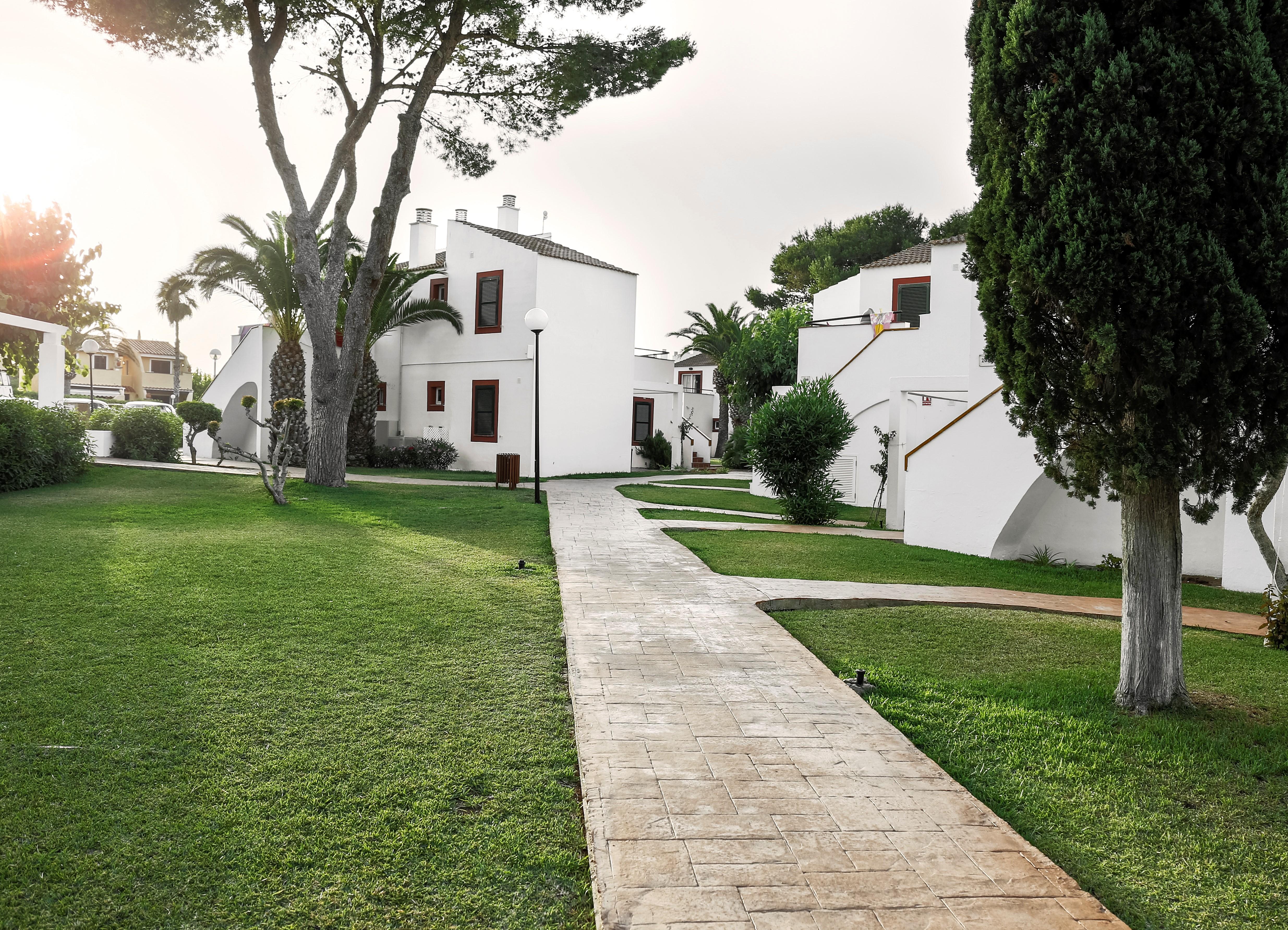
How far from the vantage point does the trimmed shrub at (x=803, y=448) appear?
588 inches

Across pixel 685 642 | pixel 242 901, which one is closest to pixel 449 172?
pixel 685 642

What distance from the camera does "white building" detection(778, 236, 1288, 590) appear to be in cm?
1039

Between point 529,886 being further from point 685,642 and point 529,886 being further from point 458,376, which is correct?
point 458,376

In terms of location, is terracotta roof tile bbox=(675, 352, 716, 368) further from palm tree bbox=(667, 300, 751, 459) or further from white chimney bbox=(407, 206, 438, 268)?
white chimney bbox=(407, 206, 438, 268)

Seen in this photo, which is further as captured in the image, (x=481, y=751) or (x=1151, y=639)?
(x=1151, y=639)

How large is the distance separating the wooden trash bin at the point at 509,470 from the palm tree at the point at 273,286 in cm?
520

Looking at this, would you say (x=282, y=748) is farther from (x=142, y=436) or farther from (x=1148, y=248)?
(x=142, y=436)

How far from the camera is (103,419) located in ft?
77.8

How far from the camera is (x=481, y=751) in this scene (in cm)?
414

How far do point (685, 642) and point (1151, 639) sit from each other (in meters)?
2.94

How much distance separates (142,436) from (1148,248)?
79.8 ft

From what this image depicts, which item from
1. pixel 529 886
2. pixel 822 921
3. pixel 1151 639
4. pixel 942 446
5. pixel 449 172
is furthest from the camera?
pixel 449 172

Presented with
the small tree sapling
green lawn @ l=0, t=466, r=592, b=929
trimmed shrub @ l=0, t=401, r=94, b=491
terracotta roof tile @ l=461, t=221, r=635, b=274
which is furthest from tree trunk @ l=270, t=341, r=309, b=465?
green lawn @ l=0, t=466, r=592, b=929

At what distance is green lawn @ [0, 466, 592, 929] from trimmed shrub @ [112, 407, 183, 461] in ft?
52.0
